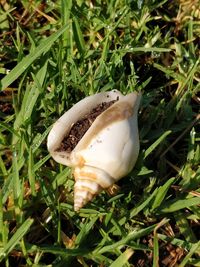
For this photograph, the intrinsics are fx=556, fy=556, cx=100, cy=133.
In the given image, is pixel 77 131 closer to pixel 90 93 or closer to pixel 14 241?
pixel 90 93

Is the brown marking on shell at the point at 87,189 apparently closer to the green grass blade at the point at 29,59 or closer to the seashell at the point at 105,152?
the seashell at the point at 105,152

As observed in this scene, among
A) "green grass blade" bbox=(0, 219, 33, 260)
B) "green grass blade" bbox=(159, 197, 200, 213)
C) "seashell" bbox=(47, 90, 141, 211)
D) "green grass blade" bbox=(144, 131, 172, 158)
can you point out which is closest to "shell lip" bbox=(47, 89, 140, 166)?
"seashell" bbox=(47, 90, 141, 211)

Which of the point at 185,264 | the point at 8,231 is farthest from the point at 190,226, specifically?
the point at 8,231

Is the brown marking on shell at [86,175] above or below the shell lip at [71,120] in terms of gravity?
below

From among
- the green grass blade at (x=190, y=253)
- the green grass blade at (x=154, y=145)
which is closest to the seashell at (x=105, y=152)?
the green grass blade at (x=154, y=145)

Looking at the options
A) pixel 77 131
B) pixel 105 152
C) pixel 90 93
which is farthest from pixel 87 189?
pixel 90 93

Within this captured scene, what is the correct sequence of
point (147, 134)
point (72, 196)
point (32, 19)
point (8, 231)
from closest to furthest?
point (8, 231) < point (72, 196) < point (147, 134) < point (32, 19)

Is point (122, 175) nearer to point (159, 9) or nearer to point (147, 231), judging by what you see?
point (147, 231)
